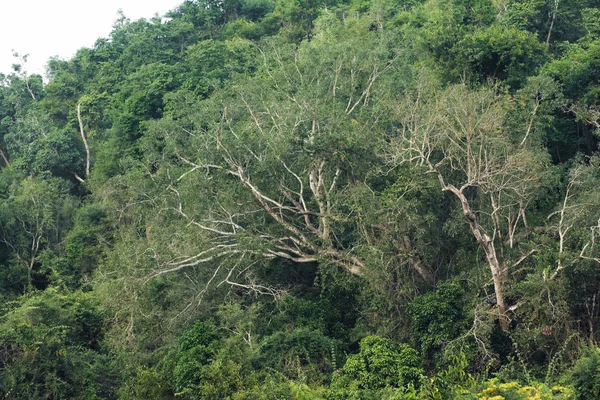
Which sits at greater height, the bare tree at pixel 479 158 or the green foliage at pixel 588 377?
the bare tree at pixel 479 158

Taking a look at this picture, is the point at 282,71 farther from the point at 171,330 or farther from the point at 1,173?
the point at 1,173

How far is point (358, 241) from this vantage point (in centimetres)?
1633

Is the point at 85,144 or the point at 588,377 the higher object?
the point at 85,144

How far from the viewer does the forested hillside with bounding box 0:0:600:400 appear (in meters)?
13.9

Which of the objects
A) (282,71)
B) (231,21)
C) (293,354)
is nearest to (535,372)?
(293,354)

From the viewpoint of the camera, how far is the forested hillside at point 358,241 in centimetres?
1390

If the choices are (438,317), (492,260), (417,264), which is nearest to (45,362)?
(438,317)

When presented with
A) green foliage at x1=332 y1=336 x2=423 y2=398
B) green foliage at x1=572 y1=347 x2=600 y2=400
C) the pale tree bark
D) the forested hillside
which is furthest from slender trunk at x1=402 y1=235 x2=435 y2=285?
the pale tree bark

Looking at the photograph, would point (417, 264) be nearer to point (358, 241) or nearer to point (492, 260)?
point (358, 241)

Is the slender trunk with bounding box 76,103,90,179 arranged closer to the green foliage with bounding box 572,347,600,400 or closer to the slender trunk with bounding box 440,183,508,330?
the slender trunk with bounding box 440,183,508,330

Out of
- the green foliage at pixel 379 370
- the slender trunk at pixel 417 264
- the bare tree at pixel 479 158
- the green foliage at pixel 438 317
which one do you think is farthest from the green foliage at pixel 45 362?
the bare tree at pixel 479 158

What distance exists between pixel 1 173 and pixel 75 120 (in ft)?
13.1

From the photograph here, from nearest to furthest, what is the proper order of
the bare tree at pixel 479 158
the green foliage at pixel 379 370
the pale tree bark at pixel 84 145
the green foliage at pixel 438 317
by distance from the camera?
the green foliage at pixel 379 370, the green foliage at pixel 438 317, the bare tree at pixel 479 158, the pale tree bark at pixel 84 145

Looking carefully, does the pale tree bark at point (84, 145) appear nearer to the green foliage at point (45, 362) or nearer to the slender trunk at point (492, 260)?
the green foliage at point (45, 362)
